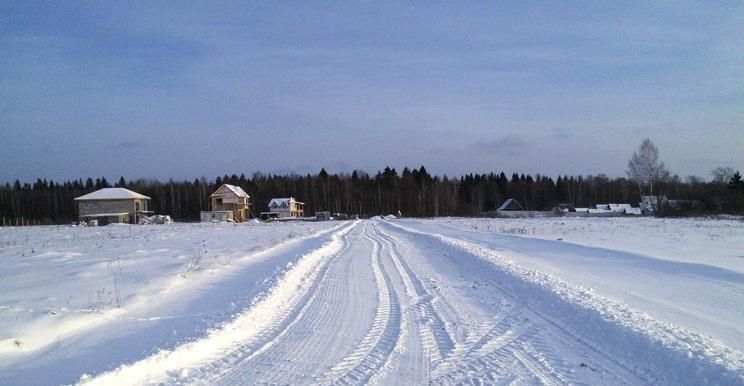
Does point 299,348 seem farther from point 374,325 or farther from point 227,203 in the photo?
point 227,203

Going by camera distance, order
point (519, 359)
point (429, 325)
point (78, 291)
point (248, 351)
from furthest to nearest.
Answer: point (78, 291) → point (429, 325) → point (248, 351) → point (519, 359)

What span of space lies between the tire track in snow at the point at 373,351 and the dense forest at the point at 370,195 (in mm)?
103063

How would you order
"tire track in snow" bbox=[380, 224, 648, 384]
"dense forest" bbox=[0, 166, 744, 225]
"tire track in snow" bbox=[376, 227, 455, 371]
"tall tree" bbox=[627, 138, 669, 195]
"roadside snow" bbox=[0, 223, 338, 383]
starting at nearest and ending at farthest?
"tire track in snow" bbox=[380, 224, 648, 384], "tire track in snow" bbox=[376, 227, 455, 371], "roadside snow" bbox=[0, 223, 338, 383], "tall tree" bbox=[627, 138, 669, 195], "dense forest" bbox=[0, 166, 744, 225]

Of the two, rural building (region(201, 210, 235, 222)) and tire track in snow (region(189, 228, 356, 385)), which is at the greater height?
rural building (region(201, 210, 235, 222))

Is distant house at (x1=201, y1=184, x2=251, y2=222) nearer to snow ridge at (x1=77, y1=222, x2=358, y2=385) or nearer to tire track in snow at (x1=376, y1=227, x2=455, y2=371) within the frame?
tire track in snow at (x1=376, y1=227, x2=455, y2=371)

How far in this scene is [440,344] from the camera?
270 inches

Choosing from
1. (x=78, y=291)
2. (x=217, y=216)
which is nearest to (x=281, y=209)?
(x=217, y=216)

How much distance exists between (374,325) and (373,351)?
145cm

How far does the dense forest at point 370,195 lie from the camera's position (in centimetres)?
11881

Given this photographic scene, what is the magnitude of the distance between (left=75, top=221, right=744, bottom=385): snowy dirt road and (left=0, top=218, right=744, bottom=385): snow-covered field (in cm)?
3

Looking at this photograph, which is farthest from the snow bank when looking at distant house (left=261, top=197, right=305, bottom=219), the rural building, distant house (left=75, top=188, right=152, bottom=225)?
distant house (left=261, top=197, right=305, bottom=219)

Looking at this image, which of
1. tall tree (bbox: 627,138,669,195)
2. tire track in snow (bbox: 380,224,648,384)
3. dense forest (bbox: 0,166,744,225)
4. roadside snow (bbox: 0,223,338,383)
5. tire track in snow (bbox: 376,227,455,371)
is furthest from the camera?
dense forest (bbox: 0,166,744,225)

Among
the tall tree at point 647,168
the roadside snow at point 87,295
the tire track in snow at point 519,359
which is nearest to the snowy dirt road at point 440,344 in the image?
the tire track in snow at point 519,359

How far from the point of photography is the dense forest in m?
119
